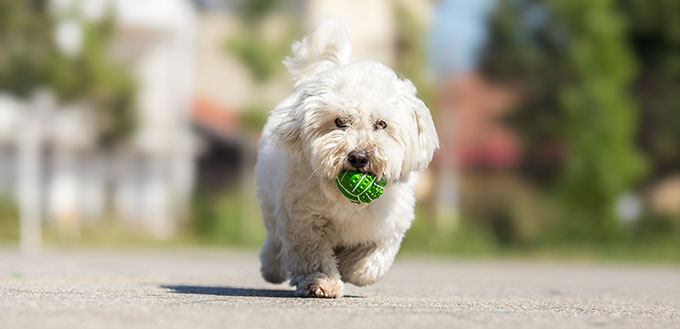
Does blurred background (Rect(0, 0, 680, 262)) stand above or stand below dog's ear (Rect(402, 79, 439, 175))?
above

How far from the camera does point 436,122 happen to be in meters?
23.4

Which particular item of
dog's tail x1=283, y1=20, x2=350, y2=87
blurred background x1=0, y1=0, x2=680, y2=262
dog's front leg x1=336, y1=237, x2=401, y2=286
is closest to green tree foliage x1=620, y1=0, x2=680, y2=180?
blurred background x1=0, y1=0, x2=680, y2=262

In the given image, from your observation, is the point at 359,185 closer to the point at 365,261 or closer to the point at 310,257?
the point at 310,257

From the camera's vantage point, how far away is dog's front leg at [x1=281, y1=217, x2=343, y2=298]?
6852 mm

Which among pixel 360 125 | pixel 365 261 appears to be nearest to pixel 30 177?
pixel 365 261

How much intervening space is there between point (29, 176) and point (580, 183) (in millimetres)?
11440

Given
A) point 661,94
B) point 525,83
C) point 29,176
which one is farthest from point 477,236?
point 29,176

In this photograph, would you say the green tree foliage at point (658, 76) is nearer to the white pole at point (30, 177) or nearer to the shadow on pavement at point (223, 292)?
the white pole at point (30, 177)

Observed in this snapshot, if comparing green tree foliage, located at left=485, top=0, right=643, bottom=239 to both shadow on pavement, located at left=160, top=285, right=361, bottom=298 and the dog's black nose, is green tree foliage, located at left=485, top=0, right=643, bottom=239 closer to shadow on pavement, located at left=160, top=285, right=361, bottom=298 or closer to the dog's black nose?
shadow on pavement, located at left=160, top=285, right=361, bottom=298

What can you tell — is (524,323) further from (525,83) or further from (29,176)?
(525,83)

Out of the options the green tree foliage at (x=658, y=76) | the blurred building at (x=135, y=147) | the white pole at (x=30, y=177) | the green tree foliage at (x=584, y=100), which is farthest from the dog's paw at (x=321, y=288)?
the green tree foliage at (x=658, y=76)

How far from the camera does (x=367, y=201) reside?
6.54 metres

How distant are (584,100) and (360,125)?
16867 mm

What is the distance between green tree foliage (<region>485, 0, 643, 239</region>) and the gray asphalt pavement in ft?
38.6
